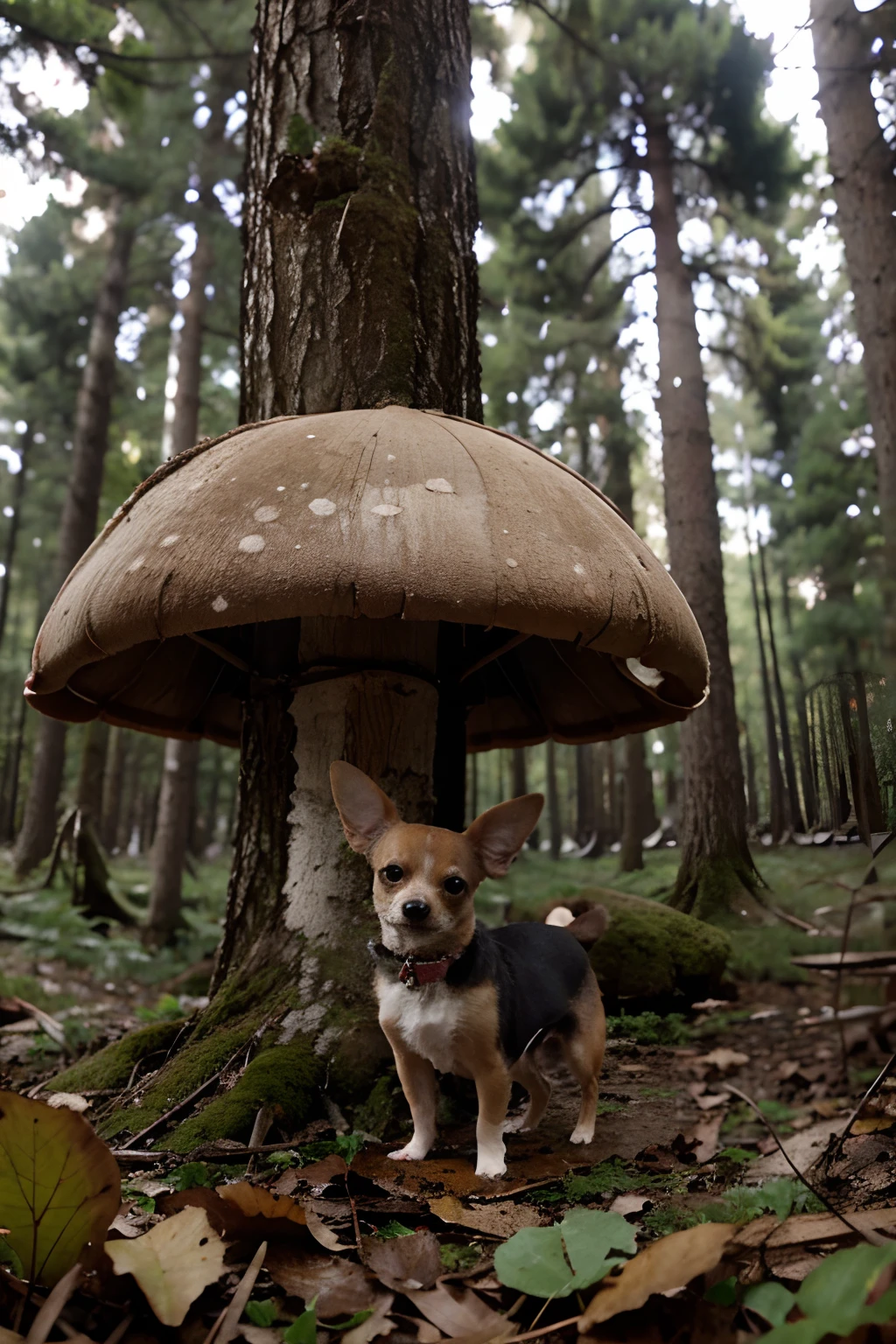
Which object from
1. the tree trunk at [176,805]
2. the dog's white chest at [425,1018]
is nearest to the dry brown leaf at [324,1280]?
the dog's white chest at [425,1018]

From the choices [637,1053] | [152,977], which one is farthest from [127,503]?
[152,977]

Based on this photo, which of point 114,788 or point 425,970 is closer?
point 425,970

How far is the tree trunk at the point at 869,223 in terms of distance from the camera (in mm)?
6953

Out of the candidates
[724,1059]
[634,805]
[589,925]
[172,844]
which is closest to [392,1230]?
[589,925]

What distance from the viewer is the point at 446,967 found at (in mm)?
2131

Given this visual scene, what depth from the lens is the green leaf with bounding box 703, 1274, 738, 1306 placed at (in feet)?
3.81

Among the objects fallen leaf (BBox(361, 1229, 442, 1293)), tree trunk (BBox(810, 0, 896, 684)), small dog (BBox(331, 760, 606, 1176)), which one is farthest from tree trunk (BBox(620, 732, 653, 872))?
tree trunk (BBox(810, 0, 896, 684))

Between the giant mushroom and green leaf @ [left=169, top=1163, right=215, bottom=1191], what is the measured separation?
63 cm

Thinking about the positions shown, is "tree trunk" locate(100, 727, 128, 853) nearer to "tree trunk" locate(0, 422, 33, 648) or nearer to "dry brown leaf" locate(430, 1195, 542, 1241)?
"tree trunk" locate(0, 422, 33, 648)

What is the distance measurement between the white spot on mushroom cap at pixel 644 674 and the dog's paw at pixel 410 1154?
4.74 feet

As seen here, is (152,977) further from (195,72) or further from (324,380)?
(195,72)

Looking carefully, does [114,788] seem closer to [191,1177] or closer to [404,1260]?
[191,1177]

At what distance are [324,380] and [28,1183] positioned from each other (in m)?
2.57

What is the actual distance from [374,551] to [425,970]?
3.34 feet
